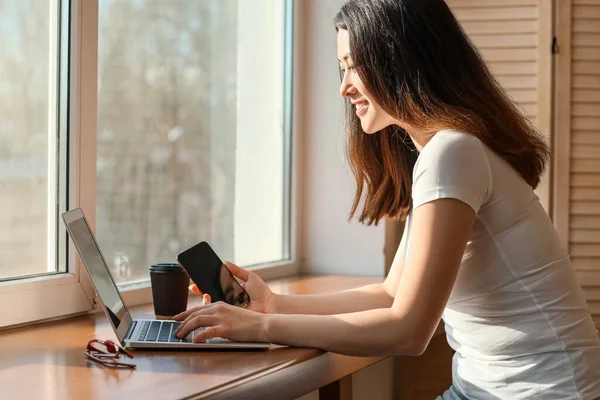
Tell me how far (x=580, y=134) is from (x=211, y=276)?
54.4 inches

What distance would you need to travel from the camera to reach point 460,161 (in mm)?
1308

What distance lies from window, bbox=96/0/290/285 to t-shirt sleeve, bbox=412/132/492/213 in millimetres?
795

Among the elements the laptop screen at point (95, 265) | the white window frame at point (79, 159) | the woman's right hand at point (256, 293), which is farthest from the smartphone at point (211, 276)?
the white window frame at point (79, 159)

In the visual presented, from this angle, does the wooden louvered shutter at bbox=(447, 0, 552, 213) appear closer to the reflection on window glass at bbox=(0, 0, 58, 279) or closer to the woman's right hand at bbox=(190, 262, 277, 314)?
the woman's right hand at bbox=(190, 262, 277, 314)

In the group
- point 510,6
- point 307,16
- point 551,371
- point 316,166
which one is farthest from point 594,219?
point 551,371

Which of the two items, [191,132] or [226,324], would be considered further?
[191,132]

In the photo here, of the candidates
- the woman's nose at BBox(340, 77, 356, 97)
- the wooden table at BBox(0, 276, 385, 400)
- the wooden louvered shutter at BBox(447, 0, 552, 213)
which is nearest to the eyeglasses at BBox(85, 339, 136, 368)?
the wooden table at BBox(0, 276, 385, 400)

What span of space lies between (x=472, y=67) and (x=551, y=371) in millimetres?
513

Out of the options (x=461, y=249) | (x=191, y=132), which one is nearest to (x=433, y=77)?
(x=461, y=249)

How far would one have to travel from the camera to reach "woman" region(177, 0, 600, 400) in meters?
1.29

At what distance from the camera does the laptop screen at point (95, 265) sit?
1.35m

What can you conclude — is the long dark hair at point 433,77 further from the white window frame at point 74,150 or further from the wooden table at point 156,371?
the white window frame at point 74,150

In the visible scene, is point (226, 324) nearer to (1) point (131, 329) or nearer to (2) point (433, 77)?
(1) point (131, 329)

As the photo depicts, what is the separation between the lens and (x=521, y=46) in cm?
246
